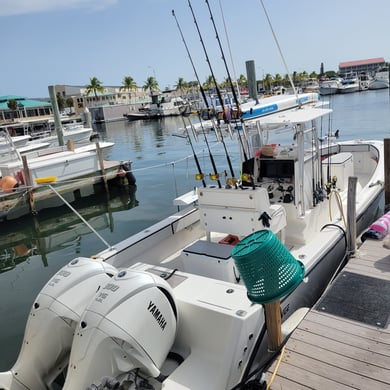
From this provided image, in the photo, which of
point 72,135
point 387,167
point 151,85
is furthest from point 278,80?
point 387,167

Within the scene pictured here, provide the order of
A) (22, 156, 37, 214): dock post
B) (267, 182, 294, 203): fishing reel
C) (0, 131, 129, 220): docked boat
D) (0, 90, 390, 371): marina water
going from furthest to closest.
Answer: (22, 156, 37, 214): dock post
(0, 131, 129, 220): docked boat
(0, 90, 390, 371): marina water
(267, 182, 294, 203): fishing reel

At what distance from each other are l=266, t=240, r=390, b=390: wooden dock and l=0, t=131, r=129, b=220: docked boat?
841 centimetres

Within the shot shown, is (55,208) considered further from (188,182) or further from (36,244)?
(188,182)

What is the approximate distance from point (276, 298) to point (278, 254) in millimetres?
310

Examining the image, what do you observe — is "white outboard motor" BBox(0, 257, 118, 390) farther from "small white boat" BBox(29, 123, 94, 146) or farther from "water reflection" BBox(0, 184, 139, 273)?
"small white boat" BBox(29, 123, 94, 146)

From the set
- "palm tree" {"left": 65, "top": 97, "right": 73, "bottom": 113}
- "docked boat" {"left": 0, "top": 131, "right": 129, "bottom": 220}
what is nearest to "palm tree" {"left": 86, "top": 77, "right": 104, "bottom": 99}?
"palm tree" {"left": 65, "top": 97, "right": 73, "bottom": 113}

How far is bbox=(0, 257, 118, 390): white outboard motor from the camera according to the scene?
10.1 feet

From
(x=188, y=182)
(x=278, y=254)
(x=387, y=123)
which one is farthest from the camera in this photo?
(x=387, y=123)

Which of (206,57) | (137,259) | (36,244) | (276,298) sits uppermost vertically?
(206,57)

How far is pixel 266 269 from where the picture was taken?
266 cm

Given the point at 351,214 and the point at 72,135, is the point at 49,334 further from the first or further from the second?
the point at 72,135

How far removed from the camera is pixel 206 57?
15.8 ft

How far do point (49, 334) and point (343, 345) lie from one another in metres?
2.37

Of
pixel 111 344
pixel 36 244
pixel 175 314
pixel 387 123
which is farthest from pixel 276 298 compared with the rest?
pixel 387 123
